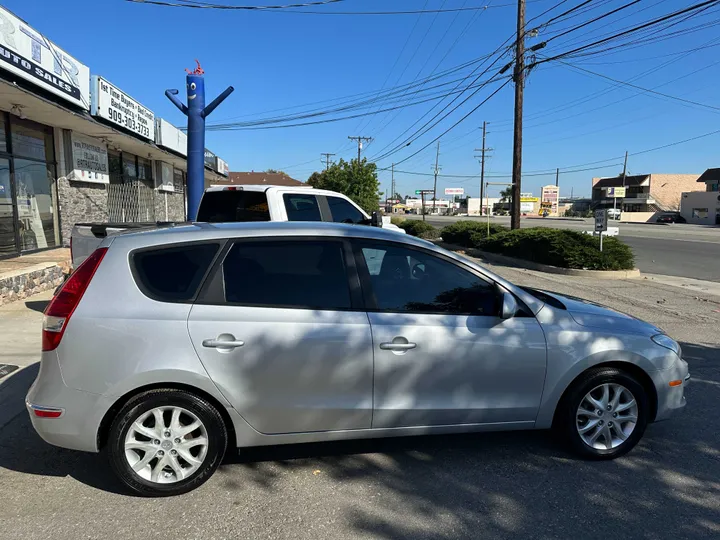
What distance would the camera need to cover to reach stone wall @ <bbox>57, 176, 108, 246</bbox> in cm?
1327

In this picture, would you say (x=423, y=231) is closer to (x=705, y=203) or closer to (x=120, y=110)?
(x=120, y=110)

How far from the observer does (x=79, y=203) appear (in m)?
13.9

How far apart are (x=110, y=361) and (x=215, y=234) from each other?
986mm

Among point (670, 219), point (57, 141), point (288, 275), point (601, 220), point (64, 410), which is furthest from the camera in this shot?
point (670, 219)

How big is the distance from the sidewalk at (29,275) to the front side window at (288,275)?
6499 millimetres

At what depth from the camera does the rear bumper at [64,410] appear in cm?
306

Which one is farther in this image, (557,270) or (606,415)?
(557,270)

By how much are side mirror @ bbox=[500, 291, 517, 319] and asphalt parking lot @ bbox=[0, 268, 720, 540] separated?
1.08 meters

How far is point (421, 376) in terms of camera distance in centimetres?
339

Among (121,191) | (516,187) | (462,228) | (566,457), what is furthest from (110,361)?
(462,228)

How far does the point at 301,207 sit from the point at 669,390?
555cm

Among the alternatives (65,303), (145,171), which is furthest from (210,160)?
(65,303)

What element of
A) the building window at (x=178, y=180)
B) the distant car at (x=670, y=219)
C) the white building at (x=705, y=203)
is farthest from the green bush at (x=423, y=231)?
the white building at (x=705, y=203)

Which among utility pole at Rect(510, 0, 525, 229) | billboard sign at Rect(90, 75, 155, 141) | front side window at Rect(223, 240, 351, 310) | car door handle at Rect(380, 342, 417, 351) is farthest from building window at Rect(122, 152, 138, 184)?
car door handle at Rect(380, 342, 417, 351)
